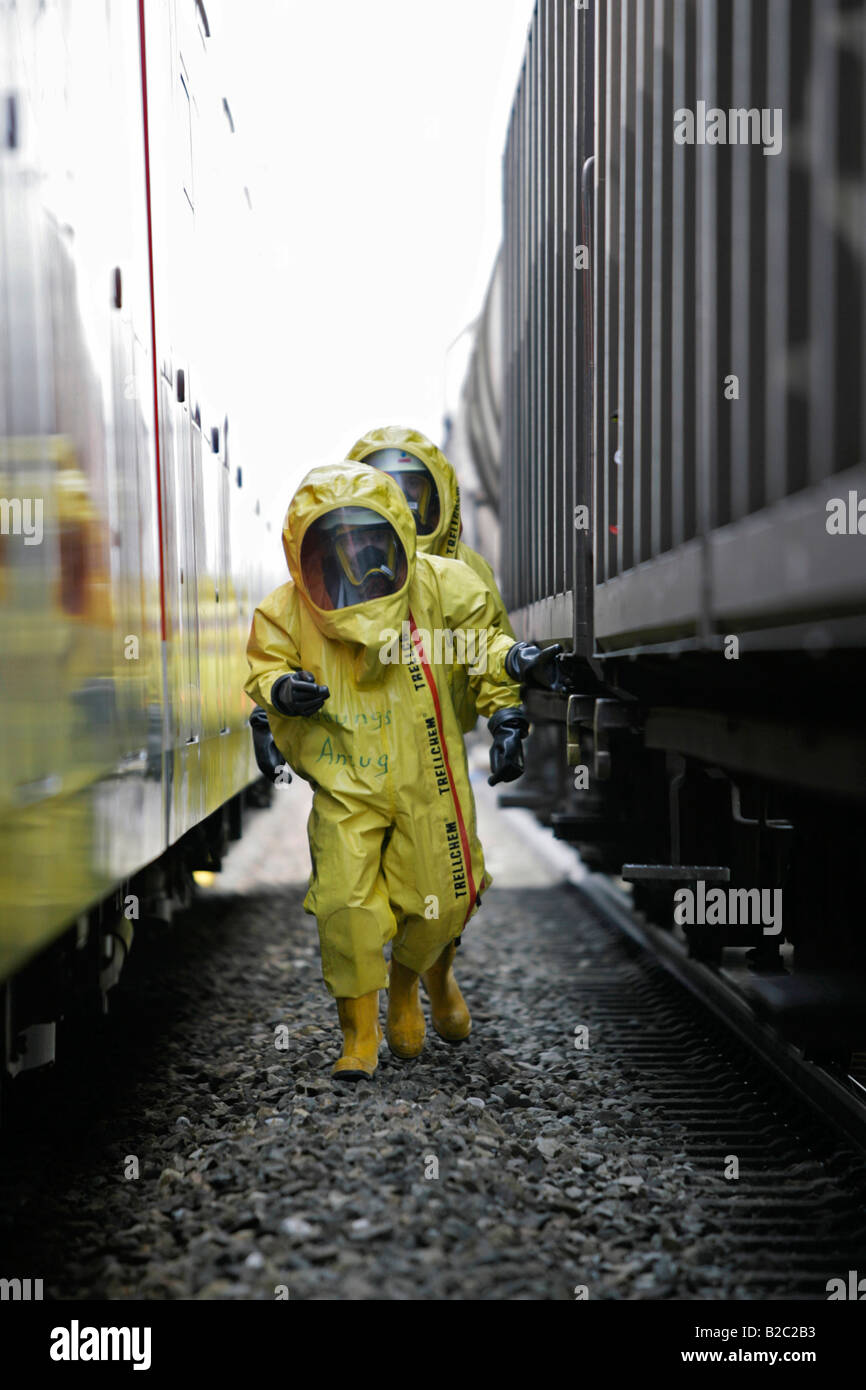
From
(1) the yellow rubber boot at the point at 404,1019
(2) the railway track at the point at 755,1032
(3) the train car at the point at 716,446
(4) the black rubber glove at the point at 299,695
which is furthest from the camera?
(1) the yellow rubber boot at the point at 404,1019

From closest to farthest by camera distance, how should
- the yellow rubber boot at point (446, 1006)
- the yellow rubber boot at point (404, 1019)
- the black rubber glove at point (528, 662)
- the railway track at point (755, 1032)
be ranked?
1. the railway track at point (755, 1032)
2. the black rubber glove at point (528, 662)
3. the yellow rubber boot at point (404, 1019)
4. the yellow rubber boot at point (446, 1006)

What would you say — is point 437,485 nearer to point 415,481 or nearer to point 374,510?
point 415,481

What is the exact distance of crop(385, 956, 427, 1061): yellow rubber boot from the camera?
433 cm

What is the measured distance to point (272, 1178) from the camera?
3.25 metres

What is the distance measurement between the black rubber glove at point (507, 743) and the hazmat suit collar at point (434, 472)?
98 centimetres

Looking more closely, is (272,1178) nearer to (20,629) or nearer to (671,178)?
(20,629)

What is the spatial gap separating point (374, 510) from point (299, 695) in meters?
0.55

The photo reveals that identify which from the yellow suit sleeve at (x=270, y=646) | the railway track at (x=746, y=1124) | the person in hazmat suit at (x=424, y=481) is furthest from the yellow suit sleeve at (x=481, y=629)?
the railway track at (x=746, y=1124)

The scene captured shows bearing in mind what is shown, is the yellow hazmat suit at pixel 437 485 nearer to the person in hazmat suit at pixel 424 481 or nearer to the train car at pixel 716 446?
the person in hazmat suit at pixel 424 481

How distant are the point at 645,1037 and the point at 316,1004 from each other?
1267 mm

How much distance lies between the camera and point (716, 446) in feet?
9.83

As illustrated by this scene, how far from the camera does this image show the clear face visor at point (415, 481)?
5.01 m

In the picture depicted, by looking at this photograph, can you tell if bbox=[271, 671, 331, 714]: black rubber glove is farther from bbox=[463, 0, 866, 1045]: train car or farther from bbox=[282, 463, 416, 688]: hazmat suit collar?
bbox=[463, 0, 866, 1045]: train car
